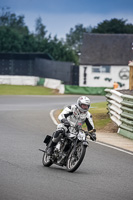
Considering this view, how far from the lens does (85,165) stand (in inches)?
471

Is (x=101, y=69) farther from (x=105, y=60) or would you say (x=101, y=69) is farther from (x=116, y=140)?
(x=116, y=140)

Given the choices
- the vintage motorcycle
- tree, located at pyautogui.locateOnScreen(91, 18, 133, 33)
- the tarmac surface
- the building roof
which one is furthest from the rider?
tree, located at pyautogui.locateOnScreen(91, 18, 133, 33)

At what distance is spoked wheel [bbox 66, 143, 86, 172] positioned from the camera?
10500mm

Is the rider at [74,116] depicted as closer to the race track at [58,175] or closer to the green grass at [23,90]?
the race track at [58,175]

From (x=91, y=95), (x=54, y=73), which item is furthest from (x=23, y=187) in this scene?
(x=54, y=73)

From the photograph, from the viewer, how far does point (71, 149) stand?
10961mm

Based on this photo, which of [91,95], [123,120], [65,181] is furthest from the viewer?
[91,95]

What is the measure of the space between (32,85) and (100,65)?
41.4ft

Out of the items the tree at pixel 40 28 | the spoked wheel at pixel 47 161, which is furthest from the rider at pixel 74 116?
the tree at pixel 40 28

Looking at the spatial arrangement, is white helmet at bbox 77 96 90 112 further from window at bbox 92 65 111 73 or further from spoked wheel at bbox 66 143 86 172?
window at bbox 92 65 111 73

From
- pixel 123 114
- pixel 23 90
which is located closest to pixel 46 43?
pixel 23 90

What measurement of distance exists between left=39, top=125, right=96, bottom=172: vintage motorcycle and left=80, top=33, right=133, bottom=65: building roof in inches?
2096

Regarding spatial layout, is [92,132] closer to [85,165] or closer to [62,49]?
[85,165]

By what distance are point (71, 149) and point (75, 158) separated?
29 cm
